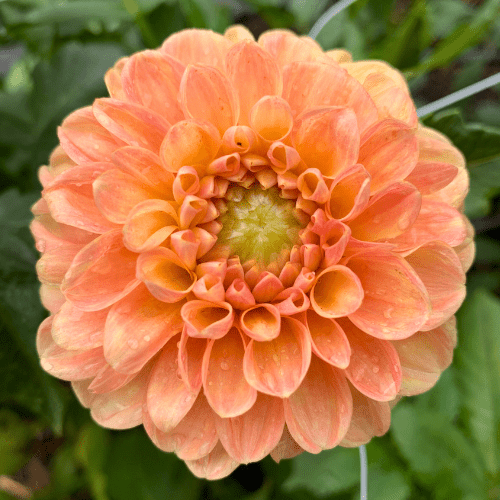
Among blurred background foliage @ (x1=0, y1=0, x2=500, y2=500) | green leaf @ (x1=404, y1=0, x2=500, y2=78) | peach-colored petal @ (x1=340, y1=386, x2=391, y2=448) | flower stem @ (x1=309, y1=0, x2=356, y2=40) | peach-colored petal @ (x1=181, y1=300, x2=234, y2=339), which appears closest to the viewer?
peach-colored petal @ (x1=181, y1=300, x2=234, y2=339)

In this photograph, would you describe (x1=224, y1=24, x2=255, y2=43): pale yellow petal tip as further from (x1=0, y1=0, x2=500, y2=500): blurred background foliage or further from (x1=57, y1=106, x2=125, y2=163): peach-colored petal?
(x1=0, y1=0, x2=500, y2=500): blurred background foliage

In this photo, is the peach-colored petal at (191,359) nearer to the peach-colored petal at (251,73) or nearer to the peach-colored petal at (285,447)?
the peach-colored petal at (285,447)

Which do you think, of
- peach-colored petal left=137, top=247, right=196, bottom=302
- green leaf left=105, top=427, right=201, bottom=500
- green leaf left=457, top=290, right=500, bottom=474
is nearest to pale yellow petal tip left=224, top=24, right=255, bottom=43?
peach-colored petal left=137, top=247, right=196, bottom=302

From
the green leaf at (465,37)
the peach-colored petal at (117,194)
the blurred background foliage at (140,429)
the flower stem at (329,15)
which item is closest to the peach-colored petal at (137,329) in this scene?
the peach-colored petal at (117,194)

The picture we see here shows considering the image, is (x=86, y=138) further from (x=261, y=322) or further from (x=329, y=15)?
(x=329, y=15)

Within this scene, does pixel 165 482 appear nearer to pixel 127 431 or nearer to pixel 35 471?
pixel 127 431

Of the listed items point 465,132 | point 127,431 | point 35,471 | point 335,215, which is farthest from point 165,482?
point 465,132
